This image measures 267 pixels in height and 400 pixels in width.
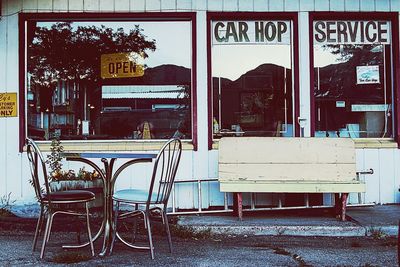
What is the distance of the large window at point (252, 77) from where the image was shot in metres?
7.66

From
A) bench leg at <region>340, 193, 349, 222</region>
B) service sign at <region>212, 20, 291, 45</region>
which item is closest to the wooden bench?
bench leg at <region>340, 193, 349, 222</region>

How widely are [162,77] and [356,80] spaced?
2.53m

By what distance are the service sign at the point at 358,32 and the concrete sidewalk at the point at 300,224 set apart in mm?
2244

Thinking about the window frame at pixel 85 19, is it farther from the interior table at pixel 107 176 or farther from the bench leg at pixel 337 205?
the interior table at pixel 107 176

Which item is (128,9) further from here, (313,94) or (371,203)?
(371,203)

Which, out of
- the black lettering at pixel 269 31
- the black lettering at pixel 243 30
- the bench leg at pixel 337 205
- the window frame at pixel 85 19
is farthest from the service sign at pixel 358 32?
the bench leg at pixel 337 205

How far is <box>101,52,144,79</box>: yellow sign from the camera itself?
780 cm

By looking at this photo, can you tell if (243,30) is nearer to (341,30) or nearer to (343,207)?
(341,30)

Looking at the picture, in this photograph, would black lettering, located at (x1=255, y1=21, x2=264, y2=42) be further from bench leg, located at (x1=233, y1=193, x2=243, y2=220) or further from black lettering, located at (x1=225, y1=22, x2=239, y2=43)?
bench leg, located at (x1=233, y1=193, x2=243, y2=220)

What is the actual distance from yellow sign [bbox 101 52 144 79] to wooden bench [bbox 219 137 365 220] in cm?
167

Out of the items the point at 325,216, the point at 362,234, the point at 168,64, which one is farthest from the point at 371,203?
the point at 168,64

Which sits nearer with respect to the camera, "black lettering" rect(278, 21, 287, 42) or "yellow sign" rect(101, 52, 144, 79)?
"black lettering" rect(278, 21, 287, 42)

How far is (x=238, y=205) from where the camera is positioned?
6.70 metres

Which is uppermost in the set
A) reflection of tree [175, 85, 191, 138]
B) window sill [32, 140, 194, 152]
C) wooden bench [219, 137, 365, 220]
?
reflection of tree [175, 85, 191, 138]
